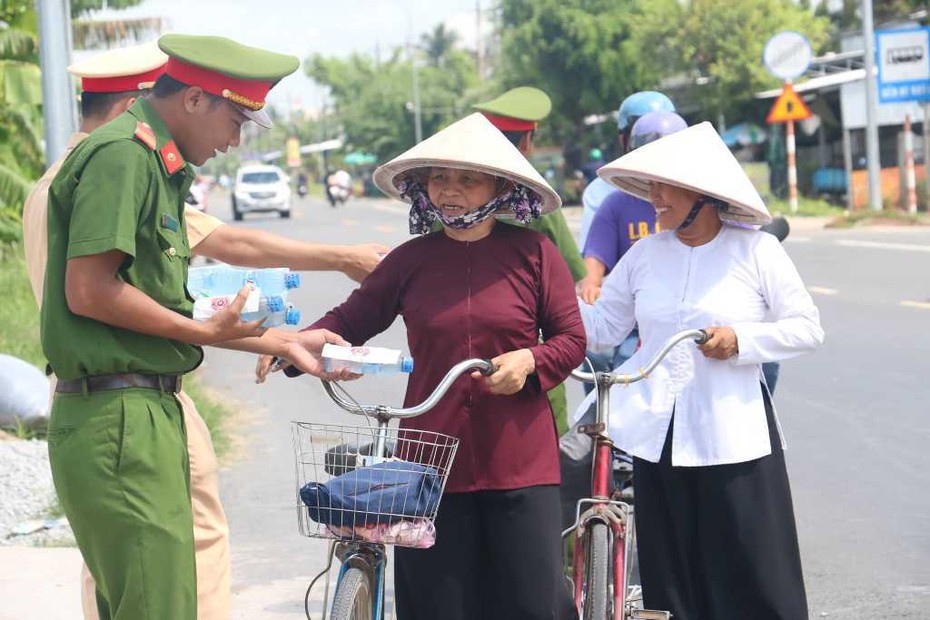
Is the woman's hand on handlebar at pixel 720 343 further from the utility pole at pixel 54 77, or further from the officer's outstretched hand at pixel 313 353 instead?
the utility pole at pixel 54 77

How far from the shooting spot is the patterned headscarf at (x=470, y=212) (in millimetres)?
4016

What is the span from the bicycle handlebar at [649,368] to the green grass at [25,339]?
4.94 m

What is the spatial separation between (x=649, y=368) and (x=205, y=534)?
4.38ft

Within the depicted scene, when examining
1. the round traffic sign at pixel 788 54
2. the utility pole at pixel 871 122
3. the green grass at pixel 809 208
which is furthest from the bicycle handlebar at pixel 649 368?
the green grass at pixel 809 208

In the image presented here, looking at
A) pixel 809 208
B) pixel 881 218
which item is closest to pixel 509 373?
pixel 881 218

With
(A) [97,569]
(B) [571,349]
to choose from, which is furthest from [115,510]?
(B) [571,349]

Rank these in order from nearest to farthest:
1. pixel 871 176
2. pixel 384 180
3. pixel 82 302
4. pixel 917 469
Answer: pixel 82 302, pixel 384 180, pixel 917 469, pixel 871 176

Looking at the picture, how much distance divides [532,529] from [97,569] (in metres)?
1.13

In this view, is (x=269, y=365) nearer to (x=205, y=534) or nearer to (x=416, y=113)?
(x=205, y=534)

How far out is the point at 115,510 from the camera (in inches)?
135

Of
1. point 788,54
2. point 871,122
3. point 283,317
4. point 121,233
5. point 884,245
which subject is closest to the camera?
point 121,233

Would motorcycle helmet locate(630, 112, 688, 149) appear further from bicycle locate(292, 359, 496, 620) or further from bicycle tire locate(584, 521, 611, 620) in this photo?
bicycle locate(292, 359, 496, 620)

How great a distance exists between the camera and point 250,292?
3.37 meters

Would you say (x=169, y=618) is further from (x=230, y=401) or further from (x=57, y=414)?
(x=230, y=401)
